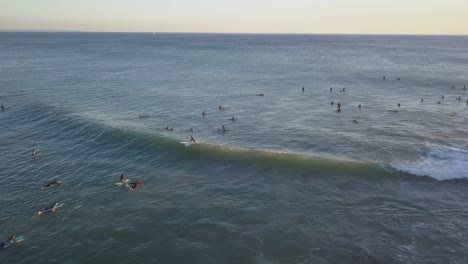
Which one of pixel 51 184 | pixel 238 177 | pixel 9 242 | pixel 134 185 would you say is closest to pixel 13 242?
pixel 9 242

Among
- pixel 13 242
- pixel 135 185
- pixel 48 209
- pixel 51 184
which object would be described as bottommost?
pixel 13 242

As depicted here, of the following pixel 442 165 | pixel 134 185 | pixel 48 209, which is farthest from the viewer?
pixel 442 165

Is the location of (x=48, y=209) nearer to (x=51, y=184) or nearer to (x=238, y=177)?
(x=51, y=184)

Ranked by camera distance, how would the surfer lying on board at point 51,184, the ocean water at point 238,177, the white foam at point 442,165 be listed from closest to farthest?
1. the ocean water at point 238,177
2. the surfer lying on board at point 51,184
3. the white foam at point 442,165

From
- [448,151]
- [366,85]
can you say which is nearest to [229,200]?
[448,151]

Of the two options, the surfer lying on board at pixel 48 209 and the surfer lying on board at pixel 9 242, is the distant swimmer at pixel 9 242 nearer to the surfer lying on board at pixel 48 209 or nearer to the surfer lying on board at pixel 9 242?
the surfer lying on board at pixel 9 242

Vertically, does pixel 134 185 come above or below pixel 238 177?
below

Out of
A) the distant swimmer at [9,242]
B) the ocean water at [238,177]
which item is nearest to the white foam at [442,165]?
the ocean water at [238,177]

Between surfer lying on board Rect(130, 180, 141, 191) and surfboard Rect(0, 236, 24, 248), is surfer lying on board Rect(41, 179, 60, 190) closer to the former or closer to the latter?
surfer lying on board Rect(130, 180, 141, 191)
